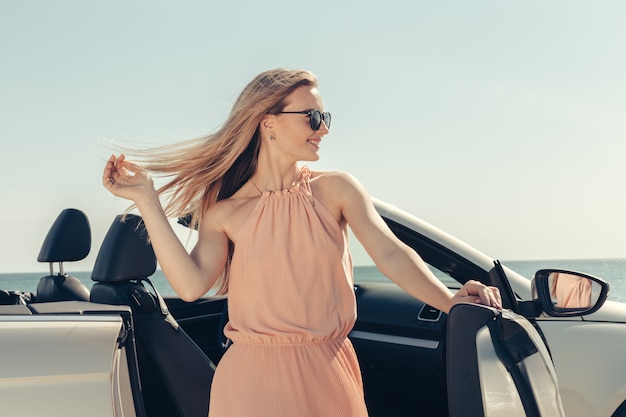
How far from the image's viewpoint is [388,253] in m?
2.22

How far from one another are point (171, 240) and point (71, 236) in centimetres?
227

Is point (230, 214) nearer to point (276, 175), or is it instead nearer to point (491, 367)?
point (276, 175)

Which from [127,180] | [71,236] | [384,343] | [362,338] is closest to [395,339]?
[384,343]

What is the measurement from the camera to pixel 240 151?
94.4 inches

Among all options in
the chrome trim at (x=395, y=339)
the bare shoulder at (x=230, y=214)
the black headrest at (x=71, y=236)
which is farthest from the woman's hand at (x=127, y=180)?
the black headrest at (x=71, y=236)

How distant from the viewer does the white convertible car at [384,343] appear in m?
1.98

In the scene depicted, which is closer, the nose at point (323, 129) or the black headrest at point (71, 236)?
the nose at point (323, 129)

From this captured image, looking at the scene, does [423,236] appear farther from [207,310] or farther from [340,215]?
[207,310]

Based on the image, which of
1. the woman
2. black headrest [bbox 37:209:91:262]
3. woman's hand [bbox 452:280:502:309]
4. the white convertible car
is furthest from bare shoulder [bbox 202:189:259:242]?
black headrest [bbox 37:209:91:262]

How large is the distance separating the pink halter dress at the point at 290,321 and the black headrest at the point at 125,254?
853mm

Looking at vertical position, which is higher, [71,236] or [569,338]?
[71,236]

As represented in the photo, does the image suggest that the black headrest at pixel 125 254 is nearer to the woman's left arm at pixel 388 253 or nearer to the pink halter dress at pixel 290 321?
the pink halter dress at pixel 290 321

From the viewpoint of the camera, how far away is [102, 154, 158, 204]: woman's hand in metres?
2.29

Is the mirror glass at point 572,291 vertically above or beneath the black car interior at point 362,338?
above
